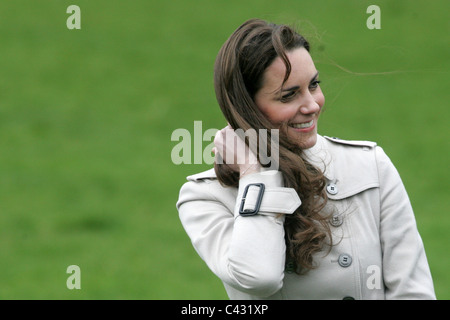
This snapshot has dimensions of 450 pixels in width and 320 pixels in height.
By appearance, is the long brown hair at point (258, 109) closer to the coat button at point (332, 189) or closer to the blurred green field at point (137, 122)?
the coat button at point (332, 189)

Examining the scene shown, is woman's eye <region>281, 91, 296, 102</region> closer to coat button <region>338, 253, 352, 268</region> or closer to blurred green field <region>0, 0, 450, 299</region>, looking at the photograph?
coat button <region>338, 253, 352, 268</region>

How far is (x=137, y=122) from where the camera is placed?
14242 millimetres

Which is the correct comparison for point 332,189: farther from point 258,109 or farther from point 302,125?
point 258,109

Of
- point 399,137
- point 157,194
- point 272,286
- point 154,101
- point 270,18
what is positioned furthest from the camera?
point 154,101

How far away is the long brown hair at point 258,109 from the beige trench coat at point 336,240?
0.06 m

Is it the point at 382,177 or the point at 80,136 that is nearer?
the point at 382,177

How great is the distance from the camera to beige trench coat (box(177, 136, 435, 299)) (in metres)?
3.59

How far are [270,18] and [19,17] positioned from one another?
13.1 metres

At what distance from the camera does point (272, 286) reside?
3.54 meters

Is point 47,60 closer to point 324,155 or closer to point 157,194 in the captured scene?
point 157,194

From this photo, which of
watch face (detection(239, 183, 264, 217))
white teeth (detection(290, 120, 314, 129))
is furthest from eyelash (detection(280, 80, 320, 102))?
watch face (detection(239, 183, 264, 217))

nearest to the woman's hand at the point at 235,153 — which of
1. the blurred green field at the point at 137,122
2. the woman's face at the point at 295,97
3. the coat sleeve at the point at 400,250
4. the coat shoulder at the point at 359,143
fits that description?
the woman's face at the point at 295,97

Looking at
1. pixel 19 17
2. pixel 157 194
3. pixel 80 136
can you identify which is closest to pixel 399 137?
pixel 157 194

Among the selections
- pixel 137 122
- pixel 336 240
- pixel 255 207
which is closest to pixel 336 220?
pixel 336 240
